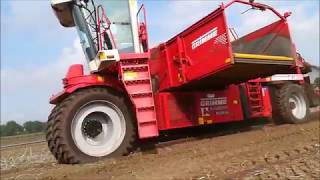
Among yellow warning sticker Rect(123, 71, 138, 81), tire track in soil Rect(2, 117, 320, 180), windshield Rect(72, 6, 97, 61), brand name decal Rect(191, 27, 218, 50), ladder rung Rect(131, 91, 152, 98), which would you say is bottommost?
tire track in soil Rect(2, 117, 320, 180)

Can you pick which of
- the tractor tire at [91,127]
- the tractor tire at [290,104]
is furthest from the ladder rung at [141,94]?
the tractor tire at [290,104]

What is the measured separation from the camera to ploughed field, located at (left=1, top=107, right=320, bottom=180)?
5574mm

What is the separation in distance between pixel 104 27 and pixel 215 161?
321cm

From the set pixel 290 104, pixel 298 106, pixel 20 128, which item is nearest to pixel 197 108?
pixel 290 104

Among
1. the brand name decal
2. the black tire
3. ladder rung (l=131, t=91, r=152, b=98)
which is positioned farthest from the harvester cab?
the black tire

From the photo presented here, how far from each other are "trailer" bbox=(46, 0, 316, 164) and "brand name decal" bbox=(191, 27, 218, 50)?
2cm

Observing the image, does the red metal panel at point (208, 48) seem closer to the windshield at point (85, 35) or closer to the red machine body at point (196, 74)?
the red machine body at point (196, 74)

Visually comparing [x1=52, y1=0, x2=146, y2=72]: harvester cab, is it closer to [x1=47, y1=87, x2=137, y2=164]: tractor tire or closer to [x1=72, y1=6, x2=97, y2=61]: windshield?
[x1=72, y1=6, x2=97, y2=61]: windshield

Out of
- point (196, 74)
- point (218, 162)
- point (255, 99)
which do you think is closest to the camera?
point (218, 162)

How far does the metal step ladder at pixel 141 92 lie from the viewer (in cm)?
809

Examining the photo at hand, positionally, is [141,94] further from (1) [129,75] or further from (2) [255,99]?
(2) [255,99]

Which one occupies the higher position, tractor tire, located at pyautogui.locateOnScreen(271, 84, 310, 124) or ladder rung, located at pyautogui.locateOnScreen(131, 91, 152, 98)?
ladder rung, located at pyautogui.locateOnScreen(131, 91, 152, 98)

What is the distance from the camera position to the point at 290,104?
12.0 m

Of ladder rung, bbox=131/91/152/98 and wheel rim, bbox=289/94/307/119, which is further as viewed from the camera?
wheel rim, bbox=289/94/307/119
